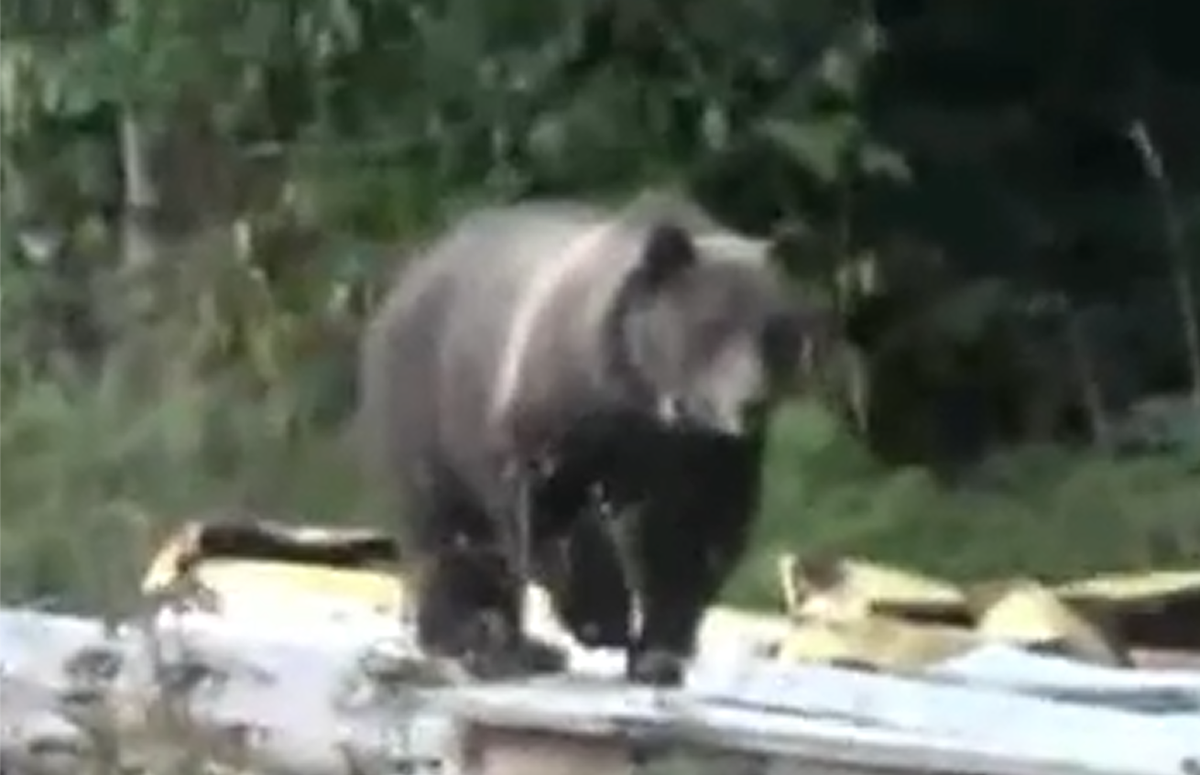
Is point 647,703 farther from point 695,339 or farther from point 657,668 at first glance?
point 695,339

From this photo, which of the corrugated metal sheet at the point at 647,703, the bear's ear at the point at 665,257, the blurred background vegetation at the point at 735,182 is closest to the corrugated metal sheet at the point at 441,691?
the corrugated metal sheet at the point at 647,703

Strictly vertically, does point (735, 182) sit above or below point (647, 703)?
above

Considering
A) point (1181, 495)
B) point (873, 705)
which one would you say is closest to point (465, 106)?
point (1181, 495)

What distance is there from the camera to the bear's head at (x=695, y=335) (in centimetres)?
327

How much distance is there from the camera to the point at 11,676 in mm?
3854

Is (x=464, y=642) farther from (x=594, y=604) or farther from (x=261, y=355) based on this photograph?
(x=261, y=355)

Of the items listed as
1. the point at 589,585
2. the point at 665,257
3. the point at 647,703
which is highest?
the point at 665,257

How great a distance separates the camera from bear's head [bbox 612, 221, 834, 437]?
10.7 ft

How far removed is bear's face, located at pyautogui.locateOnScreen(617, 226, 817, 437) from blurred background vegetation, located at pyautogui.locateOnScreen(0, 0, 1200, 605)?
1.22 metres

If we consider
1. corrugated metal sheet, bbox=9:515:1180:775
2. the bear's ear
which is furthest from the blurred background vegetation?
the bear's ear

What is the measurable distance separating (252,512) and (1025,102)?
1.37 meters

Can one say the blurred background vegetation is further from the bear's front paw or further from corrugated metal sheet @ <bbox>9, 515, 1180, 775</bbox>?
the bear's front paw

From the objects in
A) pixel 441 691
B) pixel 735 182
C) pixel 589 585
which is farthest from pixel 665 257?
pixel 735 182

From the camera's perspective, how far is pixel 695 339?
327 centimetres
